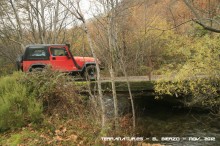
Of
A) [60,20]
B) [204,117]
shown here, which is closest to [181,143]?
[204,117]

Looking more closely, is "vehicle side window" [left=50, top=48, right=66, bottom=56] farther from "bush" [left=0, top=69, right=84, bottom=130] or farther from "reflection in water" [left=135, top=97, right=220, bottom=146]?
"reflection in water" [left=135, top=97, right=220, bottom=146]

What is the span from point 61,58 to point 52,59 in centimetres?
44

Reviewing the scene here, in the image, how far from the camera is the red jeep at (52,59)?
12.4m

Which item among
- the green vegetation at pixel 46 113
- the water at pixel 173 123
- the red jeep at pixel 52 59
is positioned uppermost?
the red jeep at pixel 52 59

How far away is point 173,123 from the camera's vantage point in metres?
11.9

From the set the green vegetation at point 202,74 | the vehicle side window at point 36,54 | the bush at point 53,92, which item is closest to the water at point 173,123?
the green vegetation at point 202,74

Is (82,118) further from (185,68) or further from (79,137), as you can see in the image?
(185,68)

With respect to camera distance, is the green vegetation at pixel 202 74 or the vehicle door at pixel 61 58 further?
the vehicle door at pixel 61 58

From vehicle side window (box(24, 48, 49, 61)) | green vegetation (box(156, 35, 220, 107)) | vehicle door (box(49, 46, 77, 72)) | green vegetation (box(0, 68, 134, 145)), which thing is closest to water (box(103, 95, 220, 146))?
green vegetation (box(156, 35, 220, 107))

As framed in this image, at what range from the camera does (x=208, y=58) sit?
34.3 feet

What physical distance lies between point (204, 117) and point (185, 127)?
196cm

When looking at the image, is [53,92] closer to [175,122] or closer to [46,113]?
[46,113]

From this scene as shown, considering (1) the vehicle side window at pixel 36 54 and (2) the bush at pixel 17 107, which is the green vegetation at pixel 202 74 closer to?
(1) the vehicle side window at pixel 36 54

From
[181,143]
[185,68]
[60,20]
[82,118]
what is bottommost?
[181,143]
